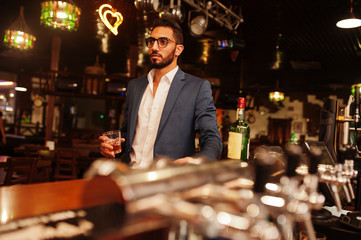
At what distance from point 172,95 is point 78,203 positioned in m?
1.09

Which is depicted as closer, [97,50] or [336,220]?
[336,220]

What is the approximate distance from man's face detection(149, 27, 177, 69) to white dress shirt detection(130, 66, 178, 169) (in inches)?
5.2

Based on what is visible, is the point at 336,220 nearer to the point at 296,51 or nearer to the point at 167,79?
the point at 167,79

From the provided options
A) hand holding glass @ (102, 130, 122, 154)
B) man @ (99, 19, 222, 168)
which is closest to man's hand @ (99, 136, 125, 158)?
hand holding glass @ (102, 130, 122, 154)

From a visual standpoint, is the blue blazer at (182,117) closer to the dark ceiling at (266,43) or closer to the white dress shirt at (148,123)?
the white dress shirt at (148,123)

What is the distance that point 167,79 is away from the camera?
6.74 feet

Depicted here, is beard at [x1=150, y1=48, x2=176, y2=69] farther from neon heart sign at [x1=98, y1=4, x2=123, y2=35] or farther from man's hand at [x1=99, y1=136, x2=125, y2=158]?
neon heart sign at [x1=98, y1=4, x2=123, y2=35]

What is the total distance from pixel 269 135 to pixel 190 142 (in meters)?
13.0

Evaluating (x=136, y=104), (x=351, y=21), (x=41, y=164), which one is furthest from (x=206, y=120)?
(x=41, y=164)

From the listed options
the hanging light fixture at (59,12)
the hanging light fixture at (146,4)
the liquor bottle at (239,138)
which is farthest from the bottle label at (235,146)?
the hanging light fixture at (59,12)

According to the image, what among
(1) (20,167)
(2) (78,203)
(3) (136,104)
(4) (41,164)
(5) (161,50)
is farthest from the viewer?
(4) (41,164)

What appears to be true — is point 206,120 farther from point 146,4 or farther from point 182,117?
point 146,4

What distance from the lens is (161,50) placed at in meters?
1.89

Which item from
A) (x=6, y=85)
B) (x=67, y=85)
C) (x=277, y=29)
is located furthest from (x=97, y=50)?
(x=6, y=85)
